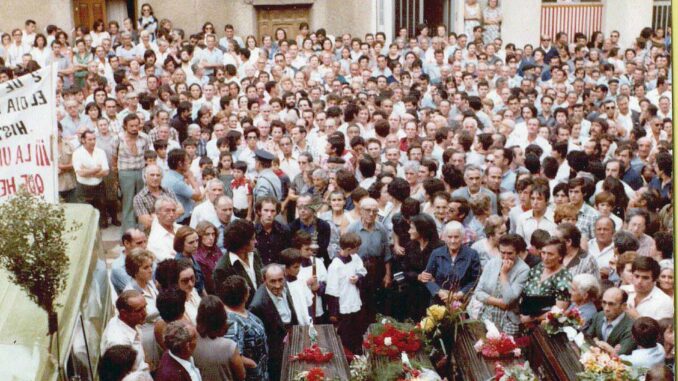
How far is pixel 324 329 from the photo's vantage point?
754 centimetres

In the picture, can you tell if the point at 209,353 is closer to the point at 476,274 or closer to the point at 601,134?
the point at 476,274

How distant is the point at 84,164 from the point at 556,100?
8268mm

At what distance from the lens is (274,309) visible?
7.28m

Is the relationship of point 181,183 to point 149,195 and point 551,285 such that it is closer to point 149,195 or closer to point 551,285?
point 149,195

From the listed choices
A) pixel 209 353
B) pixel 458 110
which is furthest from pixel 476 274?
pixel 458 110

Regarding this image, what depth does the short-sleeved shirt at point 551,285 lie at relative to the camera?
761 centimetres

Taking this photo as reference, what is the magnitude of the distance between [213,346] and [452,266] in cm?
287

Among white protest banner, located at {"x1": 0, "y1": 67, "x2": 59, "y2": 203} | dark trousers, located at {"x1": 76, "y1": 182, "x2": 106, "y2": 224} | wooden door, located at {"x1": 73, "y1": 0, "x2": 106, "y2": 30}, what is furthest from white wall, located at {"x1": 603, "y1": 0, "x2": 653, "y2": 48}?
white protest banner, located at {"x1": 0, "y1": 67, "x2": 59, "y2": 203}

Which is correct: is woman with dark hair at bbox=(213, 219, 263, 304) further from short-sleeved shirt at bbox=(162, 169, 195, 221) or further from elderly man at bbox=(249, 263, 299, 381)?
short-sleeved shirt at bbox=(162, 169, 195, 221)

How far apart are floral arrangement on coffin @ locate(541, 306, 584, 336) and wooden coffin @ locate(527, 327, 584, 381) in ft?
0.17

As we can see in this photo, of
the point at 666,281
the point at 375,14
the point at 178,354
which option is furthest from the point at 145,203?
the point at 375,14

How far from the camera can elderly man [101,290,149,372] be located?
624 cm

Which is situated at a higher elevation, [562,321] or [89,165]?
[89,165]

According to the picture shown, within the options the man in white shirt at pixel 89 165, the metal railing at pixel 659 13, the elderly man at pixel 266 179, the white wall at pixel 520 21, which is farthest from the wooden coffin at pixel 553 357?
the metal railing at pixel 659 13
